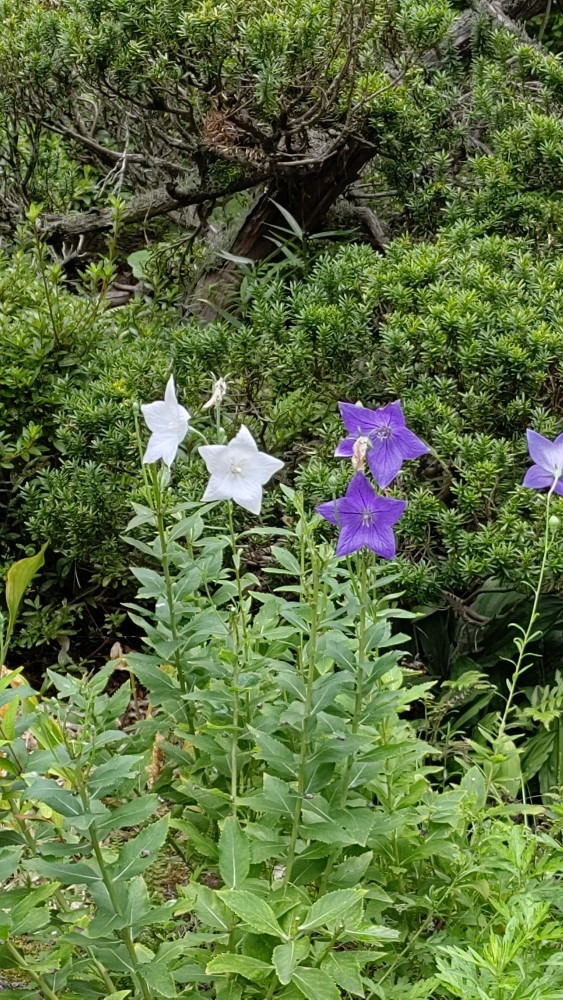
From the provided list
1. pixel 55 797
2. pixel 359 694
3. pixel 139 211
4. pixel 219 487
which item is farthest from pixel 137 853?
pixel 139 211

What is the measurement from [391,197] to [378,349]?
4.49 ft

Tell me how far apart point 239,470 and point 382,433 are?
22cm

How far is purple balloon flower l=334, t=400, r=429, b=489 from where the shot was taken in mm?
1456

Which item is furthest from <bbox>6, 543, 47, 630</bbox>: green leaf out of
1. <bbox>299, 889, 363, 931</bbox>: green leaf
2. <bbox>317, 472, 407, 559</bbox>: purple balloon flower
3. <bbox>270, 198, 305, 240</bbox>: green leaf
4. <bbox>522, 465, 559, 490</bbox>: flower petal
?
<bbox>270, 198, 305, 240</bbox>: green leaf

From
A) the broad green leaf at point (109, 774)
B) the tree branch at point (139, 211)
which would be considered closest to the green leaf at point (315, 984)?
the broad green leaf at point (109, 774)

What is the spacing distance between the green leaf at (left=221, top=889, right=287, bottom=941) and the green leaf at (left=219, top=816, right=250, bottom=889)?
0.08m

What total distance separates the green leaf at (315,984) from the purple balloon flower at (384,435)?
0.70 metres

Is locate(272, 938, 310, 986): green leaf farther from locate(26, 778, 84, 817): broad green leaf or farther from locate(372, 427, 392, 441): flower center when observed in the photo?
locate(372, 427, 392, 441): flower center

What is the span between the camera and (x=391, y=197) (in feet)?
13.7

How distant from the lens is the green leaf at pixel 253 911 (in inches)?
54.6

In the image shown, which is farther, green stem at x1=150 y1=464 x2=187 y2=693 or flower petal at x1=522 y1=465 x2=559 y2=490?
flower petal at x1=522 y1=465 x2=559 y2=490

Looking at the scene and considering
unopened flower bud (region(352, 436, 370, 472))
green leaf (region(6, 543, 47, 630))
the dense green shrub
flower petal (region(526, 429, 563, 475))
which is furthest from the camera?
the dense green shrub

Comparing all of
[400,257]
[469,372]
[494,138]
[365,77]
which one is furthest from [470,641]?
[365,77]

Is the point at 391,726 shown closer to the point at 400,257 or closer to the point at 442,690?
the point at 442,690
